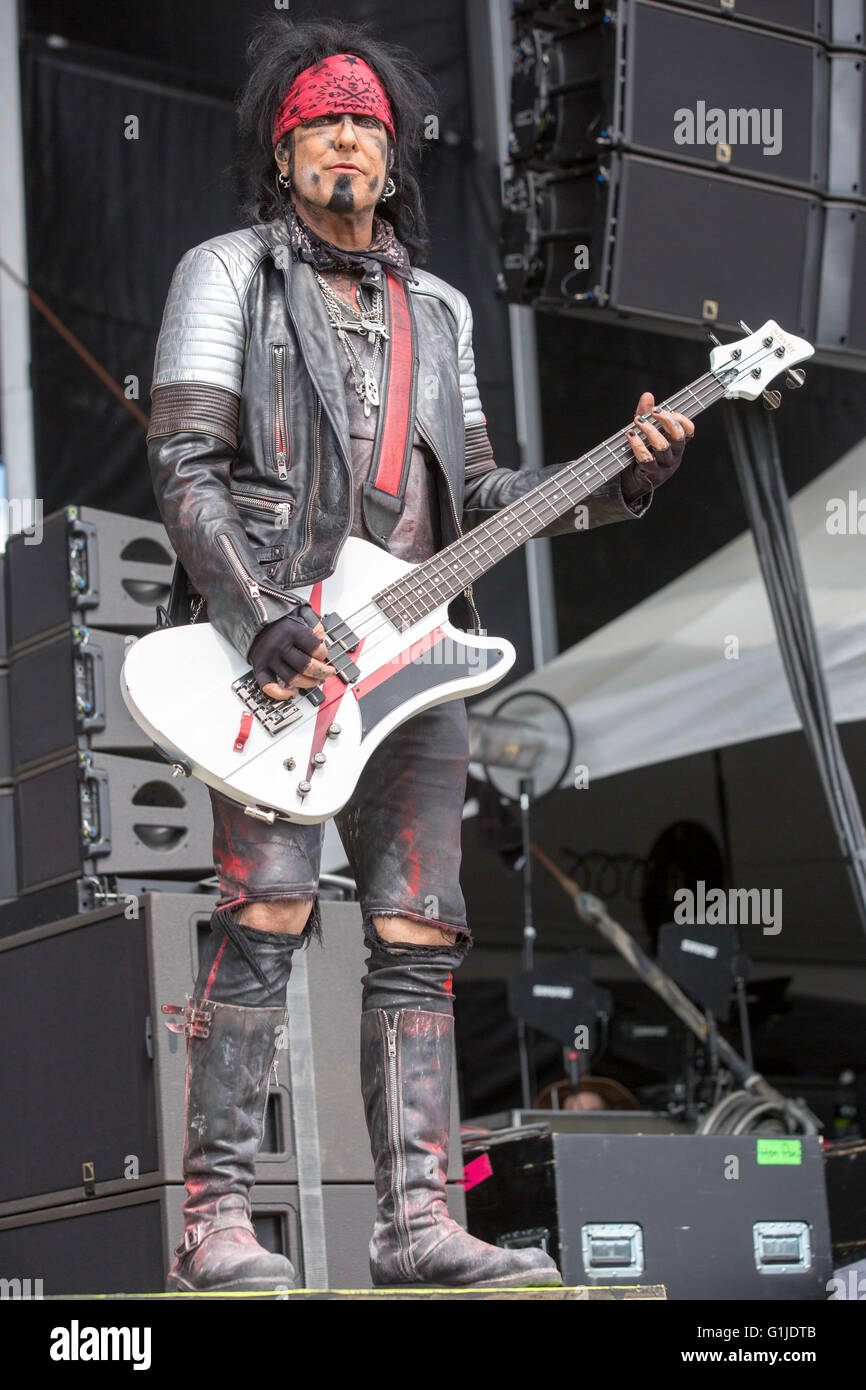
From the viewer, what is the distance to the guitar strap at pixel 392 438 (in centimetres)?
261

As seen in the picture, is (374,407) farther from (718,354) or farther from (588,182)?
(588,182)

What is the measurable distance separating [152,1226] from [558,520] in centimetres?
154

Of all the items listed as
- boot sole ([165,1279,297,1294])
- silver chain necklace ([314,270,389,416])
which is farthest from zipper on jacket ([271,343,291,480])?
boot sole ([165,1279,297,1294])

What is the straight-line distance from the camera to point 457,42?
7.95 meters

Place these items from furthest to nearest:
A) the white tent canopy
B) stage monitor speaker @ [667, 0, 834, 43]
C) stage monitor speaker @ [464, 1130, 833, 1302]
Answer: the white tent canopy, stage monitor speaker @ [667, 0, 834, 43], stage monitor speaker @ [464, 1130, 833, 1302]

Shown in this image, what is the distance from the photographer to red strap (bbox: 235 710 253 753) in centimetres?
241

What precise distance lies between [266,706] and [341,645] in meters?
0.16

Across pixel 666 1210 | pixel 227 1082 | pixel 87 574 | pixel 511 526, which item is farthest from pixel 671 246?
pixel 227 1082

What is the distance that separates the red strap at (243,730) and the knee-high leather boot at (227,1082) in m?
0.25

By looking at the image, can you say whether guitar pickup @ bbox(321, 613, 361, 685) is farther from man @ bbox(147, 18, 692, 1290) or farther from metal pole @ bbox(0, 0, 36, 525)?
metal pole @ bbox(0, 0, 36, 525)

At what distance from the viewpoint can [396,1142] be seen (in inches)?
98.5

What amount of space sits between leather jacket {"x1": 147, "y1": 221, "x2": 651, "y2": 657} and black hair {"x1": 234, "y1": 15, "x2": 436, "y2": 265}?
0.60 feet

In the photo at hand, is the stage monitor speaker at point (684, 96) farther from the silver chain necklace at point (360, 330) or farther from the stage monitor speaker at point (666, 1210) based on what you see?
the stage monitor speaker at point (666, 1210)

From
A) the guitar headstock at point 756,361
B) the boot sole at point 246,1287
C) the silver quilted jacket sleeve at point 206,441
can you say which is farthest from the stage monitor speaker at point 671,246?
the boot sole at point 246,1287
